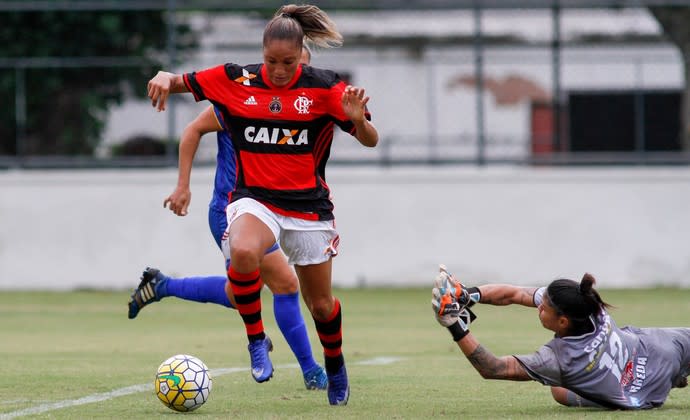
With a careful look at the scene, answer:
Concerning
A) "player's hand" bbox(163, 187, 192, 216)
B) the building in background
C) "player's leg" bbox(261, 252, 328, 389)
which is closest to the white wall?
the building in background

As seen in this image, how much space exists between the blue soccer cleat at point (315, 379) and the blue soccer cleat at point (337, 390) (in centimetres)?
67

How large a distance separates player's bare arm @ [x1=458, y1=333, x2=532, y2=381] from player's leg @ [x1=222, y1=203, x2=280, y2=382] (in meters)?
1.10

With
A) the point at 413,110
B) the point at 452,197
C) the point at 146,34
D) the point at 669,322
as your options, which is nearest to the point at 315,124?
the point at 669,322

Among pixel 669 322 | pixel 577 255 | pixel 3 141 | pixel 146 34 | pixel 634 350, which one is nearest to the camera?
pixel 634 350

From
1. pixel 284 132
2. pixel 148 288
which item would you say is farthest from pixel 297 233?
pixel 148 288

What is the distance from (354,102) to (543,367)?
1.54 meters

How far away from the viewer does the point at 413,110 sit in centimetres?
1692

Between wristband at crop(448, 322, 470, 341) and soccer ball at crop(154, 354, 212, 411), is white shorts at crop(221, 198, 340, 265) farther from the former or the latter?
wristband at crop(448, 322, 470, 341)

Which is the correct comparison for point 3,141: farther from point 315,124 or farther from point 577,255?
point 315,124

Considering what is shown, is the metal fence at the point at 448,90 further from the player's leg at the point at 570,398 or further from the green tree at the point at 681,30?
the player's leg at the point at 570,398

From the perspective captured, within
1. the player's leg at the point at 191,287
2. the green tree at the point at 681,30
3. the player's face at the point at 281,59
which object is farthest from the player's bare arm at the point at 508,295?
the green tree at the point at 681,30

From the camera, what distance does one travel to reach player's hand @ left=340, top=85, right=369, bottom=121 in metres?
6.25

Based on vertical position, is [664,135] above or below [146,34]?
below

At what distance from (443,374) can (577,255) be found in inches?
313
